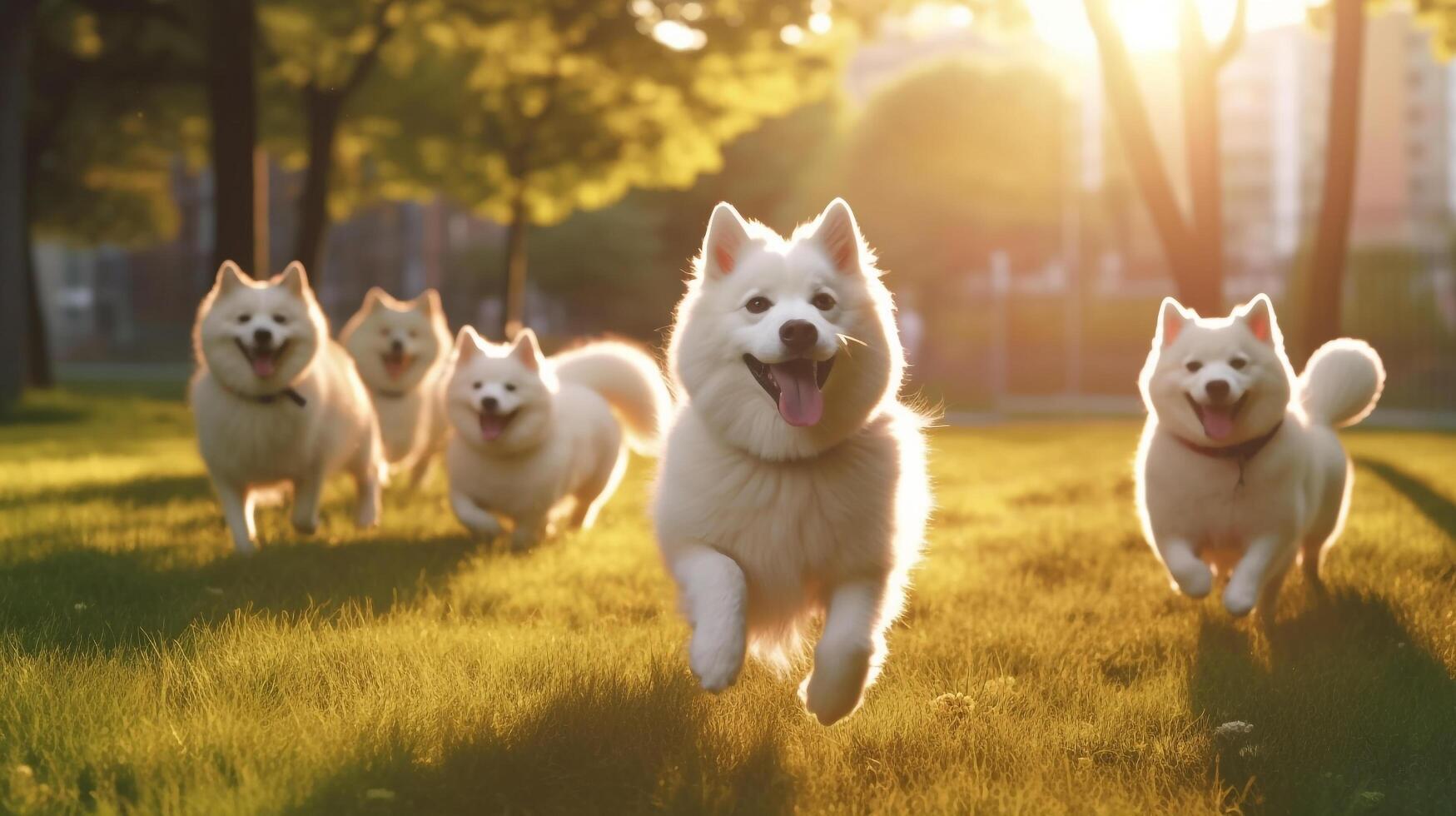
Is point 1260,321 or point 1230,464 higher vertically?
point 1260,321

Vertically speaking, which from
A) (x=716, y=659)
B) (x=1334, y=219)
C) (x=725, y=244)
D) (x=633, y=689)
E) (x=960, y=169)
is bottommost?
(x=633, y=689)

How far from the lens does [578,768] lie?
Result: 141 inches

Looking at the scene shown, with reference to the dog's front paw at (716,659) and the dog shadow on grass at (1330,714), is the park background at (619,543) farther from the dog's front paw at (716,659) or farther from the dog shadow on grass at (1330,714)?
the dog's front paw at (716,659)

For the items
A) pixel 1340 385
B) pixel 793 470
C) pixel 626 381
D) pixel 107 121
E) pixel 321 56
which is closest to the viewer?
pixel 793 470

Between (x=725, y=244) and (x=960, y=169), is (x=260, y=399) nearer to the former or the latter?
(x=725, y=244)

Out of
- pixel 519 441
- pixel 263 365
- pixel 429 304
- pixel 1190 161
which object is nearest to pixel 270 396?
pixel 263 365

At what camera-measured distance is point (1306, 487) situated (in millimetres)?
5461

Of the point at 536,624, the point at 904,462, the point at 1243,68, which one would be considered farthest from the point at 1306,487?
the point at 1243,68

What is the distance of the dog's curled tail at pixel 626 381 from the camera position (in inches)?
336

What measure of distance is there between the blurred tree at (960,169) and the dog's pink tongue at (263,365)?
3955 centimetres

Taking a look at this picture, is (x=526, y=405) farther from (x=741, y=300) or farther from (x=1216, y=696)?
(x=1216, y=696)

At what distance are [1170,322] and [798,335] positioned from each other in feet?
7.78

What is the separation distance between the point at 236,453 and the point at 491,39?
12.8 metres

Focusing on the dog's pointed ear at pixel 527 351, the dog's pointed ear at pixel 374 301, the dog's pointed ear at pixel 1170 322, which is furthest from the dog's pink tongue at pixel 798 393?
the dog's pointed ear at pixel 374 301
